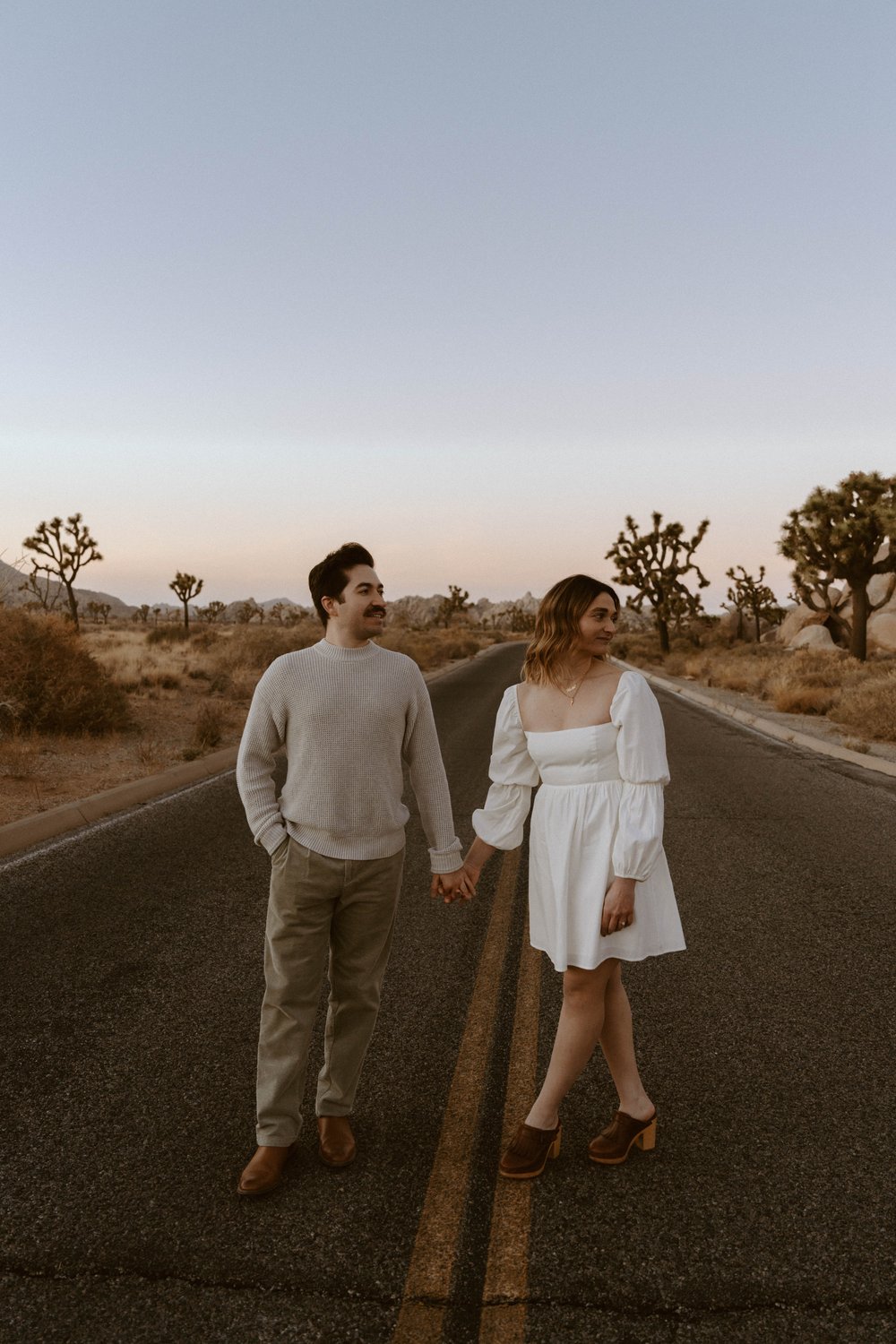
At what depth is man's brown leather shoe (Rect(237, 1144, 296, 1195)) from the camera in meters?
2.70

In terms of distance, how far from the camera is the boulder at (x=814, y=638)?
A: 49.5 meters

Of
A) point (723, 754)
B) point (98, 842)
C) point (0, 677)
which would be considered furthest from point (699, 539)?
point (98, 842)

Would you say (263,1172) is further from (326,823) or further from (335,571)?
(335,571)

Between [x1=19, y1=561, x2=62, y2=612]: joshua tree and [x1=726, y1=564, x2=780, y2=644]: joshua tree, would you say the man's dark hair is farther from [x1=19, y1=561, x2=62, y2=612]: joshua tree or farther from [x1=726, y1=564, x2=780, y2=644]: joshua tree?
[x1=726, y1=564, x2=780, y2=644]: joshua tree

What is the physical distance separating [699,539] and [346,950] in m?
44.4

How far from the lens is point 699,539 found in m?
44.6

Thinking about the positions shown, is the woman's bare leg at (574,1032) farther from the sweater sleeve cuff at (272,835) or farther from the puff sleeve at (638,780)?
the sweater sleeve cuff at (272,835)

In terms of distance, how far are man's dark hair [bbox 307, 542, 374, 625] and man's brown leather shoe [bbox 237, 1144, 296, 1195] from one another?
173cm

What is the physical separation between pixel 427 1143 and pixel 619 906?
112 cm

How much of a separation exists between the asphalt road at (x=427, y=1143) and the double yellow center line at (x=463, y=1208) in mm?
26

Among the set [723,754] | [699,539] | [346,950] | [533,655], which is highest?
[699,539]

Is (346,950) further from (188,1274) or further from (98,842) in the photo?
(98,842)

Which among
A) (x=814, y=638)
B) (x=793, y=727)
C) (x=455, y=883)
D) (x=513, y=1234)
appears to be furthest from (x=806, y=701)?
(x=814, y=638)

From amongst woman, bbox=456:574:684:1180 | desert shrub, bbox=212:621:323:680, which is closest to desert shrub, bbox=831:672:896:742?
woman, bbox=456:574:684:1180
